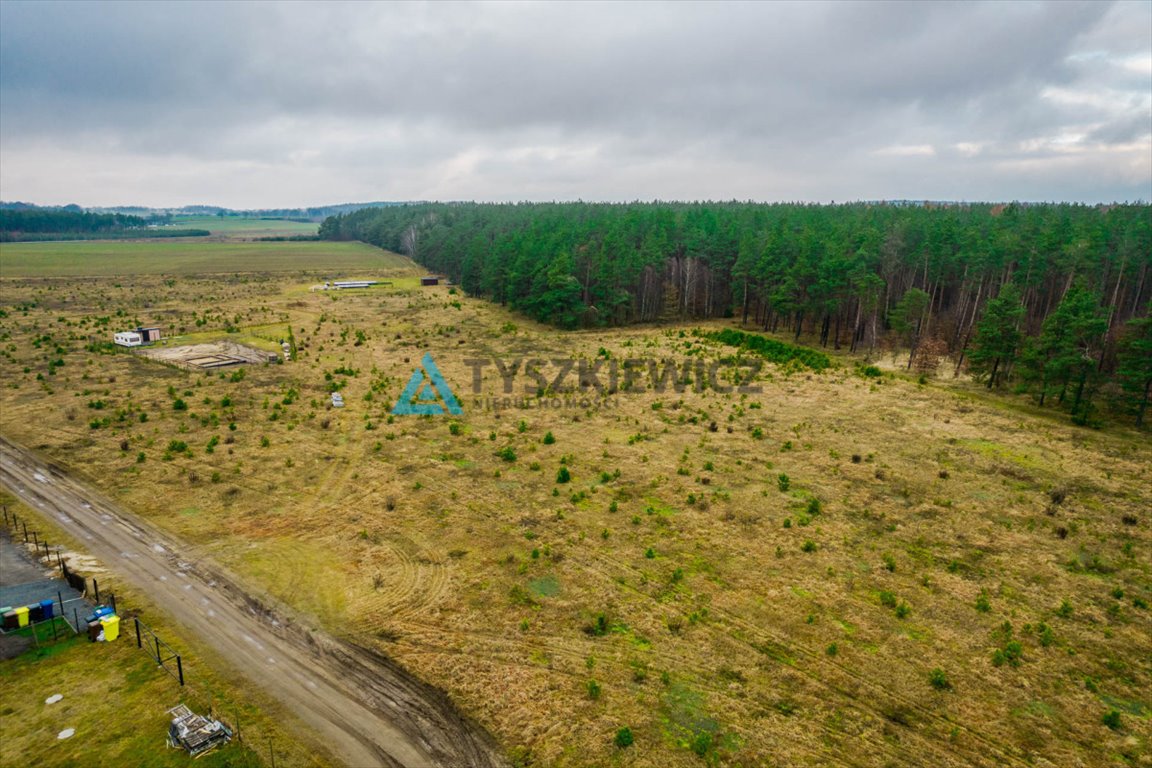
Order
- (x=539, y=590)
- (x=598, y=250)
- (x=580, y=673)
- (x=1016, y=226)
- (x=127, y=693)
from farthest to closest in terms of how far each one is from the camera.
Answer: (x=598, y=250) → (x=1016, y=226) → (x=539, y=590) → (x=580, y=673) → (x=127, y=693)

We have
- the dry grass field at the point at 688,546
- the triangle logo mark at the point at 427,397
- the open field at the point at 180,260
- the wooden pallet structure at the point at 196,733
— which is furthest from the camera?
the open field at the point at 180,260

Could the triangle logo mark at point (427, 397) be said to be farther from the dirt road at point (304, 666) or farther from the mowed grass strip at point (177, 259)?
the mowed grass strip at point (177, 259)

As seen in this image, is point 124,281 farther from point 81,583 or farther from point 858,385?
point 858,385

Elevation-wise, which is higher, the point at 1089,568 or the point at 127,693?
the point at 127,693

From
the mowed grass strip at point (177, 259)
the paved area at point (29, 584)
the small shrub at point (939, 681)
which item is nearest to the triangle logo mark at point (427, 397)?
the paved area at point (29, 584)

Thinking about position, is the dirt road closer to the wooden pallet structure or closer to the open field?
the wooden pallet structure

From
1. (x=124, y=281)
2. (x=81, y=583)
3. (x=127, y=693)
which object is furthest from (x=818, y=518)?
(x=124, y=281)

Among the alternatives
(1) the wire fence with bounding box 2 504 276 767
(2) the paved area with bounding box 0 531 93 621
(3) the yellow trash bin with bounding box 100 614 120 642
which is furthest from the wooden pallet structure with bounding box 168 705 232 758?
(2) the paved area with bounding box 0 531 93 621
